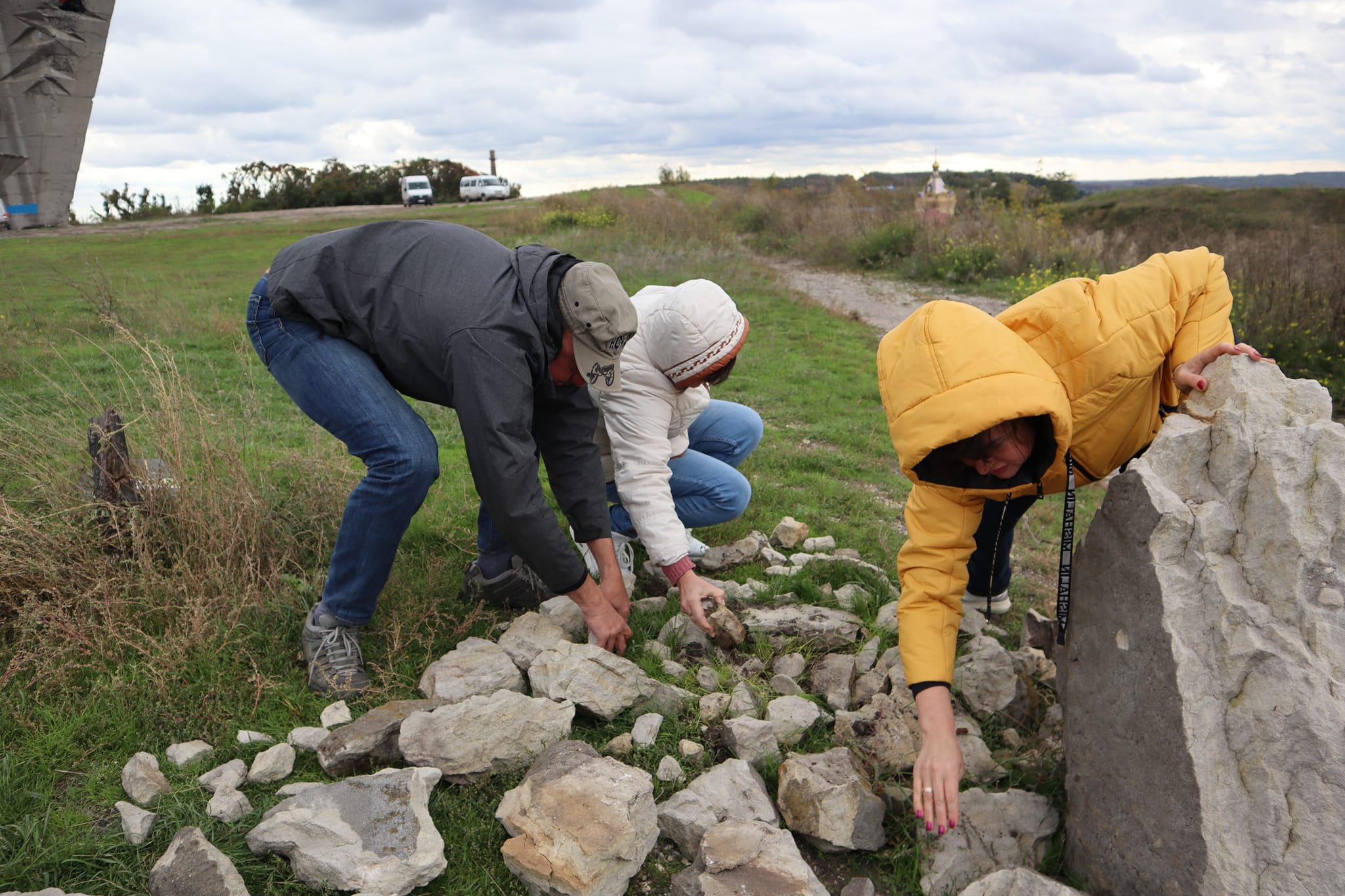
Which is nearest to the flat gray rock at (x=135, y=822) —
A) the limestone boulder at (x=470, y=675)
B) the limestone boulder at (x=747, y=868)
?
the limestone boulder at (x=470, y=675)

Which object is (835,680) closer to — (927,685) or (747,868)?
(927,685)

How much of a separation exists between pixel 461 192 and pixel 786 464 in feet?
116

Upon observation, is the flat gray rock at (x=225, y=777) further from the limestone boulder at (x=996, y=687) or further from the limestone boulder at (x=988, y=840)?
the limestone boulder at (x=996, y=687)

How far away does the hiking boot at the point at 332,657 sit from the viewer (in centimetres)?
299

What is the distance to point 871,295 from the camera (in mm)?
15445

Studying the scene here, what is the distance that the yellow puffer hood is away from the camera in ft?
6.77

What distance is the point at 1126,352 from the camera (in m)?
2.47

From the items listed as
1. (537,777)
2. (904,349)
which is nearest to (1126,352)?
(904,349)

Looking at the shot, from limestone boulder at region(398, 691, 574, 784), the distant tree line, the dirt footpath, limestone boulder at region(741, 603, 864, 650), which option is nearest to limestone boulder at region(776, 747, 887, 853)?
limestone boulder at region(398, 691, 574, 784)

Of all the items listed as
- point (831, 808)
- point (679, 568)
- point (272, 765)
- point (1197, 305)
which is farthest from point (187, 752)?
point (1197, 305)

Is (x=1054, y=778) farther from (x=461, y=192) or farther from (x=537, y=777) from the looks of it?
(x=461, y=192)

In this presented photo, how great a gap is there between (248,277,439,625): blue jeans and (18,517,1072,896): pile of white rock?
1.81 feet

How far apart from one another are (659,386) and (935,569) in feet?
4.42

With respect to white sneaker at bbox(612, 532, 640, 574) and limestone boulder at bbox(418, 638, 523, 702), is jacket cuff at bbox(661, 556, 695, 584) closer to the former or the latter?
limestone boulder at bbox(418, 638, 523, 702)
